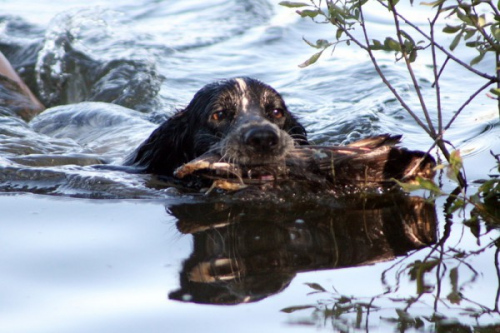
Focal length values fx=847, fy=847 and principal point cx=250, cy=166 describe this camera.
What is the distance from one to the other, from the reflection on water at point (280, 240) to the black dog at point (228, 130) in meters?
0.32

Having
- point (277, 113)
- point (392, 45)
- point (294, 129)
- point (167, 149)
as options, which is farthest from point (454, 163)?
point (167, 149)

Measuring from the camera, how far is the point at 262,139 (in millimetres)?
4238

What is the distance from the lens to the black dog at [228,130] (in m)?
4.27

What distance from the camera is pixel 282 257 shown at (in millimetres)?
3264

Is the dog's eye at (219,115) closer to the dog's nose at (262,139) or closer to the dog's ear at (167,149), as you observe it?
the dog's ear at (167,149)

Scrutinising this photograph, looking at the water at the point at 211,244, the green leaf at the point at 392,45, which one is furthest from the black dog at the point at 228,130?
the green leaf at the point at 392,45

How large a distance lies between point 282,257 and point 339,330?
70 cm

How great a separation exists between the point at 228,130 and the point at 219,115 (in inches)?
7.2

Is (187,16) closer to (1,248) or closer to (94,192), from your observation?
(94,192)

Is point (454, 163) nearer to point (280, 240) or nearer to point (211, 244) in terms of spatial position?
point (280, 240)

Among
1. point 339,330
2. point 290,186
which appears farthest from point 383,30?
point 339,330

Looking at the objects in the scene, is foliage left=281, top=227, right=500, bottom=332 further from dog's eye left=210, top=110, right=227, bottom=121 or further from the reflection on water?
dog's eye left=210, top=110, right=227, bottom=121

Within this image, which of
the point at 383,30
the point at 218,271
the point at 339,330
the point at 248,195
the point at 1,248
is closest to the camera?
the point at 339,330

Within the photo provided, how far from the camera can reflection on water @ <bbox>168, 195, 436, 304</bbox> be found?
9.83 ft
